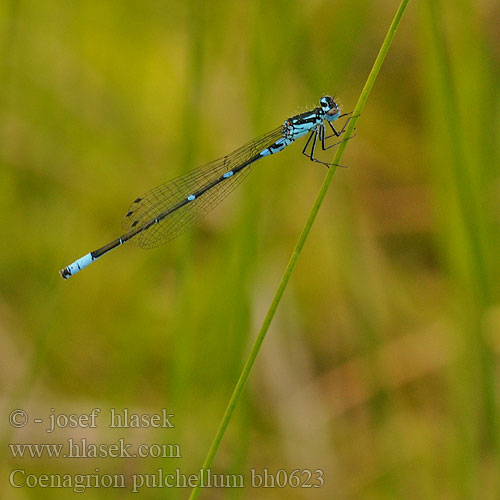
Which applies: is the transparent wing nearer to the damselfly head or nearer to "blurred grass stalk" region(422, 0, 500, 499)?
the damselfly head

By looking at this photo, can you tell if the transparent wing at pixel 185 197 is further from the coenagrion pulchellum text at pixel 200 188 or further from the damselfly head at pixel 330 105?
the damselfly head at pixel 330 105

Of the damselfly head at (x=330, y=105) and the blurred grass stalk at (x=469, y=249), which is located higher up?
the damselfly head at (x=330, y=105)

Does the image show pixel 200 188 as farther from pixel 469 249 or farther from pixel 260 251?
pixel 469 249

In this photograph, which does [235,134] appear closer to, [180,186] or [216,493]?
[180,186]

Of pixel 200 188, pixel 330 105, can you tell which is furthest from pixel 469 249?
pixel 200 188

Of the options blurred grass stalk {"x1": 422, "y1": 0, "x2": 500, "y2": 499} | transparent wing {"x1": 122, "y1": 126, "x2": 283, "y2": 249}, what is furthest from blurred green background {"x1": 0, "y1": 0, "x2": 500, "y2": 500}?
transparent wing {"x1": 122, "y1": 126, "x2": 283, "y2": 249}

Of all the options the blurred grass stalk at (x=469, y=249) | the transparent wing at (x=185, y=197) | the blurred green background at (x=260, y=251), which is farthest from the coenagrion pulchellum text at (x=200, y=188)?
the blurred grass stalk at (x=469, y=249)
